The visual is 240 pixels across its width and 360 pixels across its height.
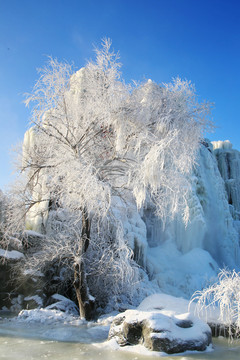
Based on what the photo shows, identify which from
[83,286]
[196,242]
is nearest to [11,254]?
[83,286]

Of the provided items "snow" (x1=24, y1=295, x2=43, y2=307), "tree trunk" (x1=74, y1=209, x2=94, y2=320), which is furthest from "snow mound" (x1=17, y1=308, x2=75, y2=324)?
"snow" (x1=24, y1=295, x2=43, y2=307)

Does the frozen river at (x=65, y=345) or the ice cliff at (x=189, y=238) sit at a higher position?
the ice cliff at (x=189, y=238)

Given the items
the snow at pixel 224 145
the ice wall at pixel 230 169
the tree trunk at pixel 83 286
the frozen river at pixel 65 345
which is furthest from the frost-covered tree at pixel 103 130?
the snow at pixel 224 145

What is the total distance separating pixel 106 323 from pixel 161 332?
2492mm

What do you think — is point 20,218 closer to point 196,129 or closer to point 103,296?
point 103,296

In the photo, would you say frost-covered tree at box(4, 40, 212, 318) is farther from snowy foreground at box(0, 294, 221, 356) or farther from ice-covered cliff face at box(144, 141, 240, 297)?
ice-covered cliff face at box(144, 141, 240, 297)

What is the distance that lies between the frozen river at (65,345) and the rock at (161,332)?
0.19 metres

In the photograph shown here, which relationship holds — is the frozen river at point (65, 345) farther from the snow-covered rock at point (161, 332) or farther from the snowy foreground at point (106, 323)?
the snow-covered rock at point (161, 332)

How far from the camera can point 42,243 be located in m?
9.55

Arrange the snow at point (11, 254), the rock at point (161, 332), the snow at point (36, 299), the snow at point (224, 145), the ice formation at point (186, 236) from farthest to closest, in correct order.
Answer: the snow at point (224, 145) → the ice formation at point (186, 236) → the snow at point (11, 254) → the snow at point (36, 299) → the rock at point (161, 332)

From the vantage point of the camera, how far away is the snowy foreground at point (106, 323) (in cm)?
489

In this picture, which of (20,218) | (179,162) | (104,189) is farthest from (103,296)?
(179,162)

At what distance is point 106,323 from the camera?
22.7 feet

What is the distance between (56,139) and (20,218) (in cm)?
207
